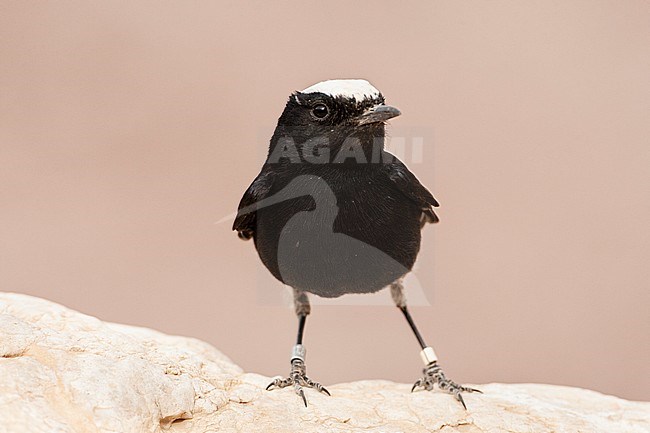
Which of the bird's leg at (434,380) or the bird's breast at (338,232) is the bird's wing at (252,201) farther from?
the bird's leg at (434,380)

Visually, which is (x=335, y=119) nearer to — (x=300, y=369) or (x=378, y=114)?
(x=378, y=114)

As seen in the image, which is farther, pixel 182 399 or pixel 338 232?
pixel 338 232

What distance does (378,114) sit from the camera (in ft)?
11.7

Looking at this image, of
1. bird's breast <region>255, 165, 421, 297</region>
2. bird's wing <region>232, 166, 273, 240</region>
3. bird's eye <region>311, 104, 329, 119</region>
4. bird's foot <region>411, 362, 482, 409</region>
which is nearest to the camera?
bird's eye <region>311, 104, 329, 119</region>

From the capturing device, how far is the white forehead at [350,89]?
11.8ft

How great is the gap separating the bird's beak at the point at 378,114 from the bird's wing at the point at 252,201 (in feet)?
2.09

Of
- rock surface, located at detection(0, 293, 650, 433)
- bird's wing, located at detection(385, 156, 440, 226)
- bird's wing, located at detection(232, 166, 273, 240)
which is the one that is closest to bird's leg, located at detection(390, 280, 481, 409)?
rock surface, located at detection(0, 293, 650, 433)

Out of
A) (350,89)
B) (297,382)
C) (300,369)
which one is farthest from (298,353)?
(350,89)

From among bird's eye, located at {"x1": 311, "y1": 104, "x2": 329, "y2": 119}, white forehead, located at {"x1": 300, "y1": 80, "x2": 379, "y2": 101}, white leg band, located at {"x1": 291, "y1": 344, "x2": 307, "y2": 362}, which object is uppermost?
white forehead, located at {"x1": 300, "y1": 80, "x2": 379, "y2": 101}

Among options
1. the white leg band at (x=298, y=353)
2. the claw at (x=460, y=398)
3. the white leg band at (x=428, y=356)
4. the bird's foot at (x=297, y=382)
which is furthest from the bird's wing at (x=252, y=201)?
the claw at (x=460, y=398)

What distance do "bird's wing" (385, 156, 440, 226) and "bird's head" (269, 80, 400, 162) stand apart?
0.19 meters

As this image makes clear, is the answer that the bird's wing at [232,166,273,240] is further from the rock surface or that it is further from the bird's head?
the rock surface

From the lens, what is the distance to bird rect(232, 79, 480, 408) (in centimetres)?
369

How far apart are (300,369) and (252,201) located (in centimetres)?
94
